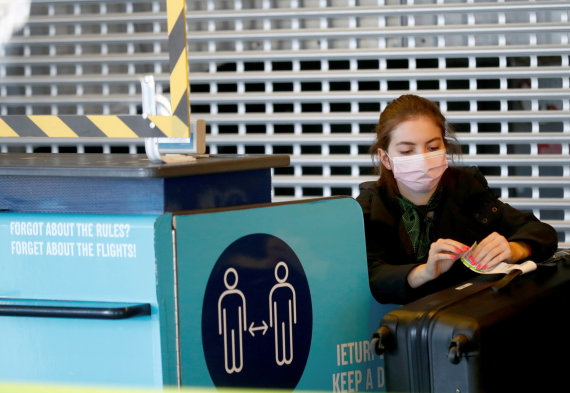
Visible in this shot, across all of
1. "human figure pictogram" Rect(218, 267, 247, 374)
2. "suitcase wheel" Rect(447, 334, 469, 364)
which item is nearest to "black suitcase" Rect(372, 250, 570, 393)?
"suitcase wheel" Rect(447, 334, 469, 364)

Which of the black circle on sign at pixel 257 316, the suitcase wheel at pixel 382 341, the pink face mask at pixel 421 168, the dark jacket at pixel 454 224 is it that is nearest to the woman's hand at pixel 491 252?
the dark jacket at pixel 454 224

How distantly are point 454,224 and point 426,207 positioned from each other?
0.35ft

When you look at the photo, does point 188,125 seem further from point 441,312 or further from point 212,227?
point 441,312

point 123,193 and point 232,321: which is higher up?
point 123,193

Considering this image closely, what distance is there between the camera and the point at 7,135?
249 centimetres

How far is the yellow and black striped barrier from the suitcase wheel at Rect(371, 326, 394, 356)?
72 centimetres

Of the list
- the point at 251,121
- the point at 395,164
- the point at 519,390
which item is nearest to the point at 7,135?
the point at 395,164

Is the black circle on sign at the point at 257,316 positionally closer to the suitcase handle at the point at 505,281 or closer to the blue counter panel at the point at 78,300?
the blue counter panel at the point at 78,300

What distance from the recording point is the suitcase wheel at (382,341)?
2.29m

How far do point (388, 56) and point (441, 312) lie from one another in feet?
10.6

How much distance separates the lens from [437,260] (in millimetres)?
2479

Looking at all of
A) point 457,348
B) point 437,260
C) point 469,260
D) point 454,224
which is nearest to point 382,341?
point 457,348

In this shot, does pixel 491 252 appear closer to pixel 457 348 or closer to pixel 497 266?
pixel 497 266

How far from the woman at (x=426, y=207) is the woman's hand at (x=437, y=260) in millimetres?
117
